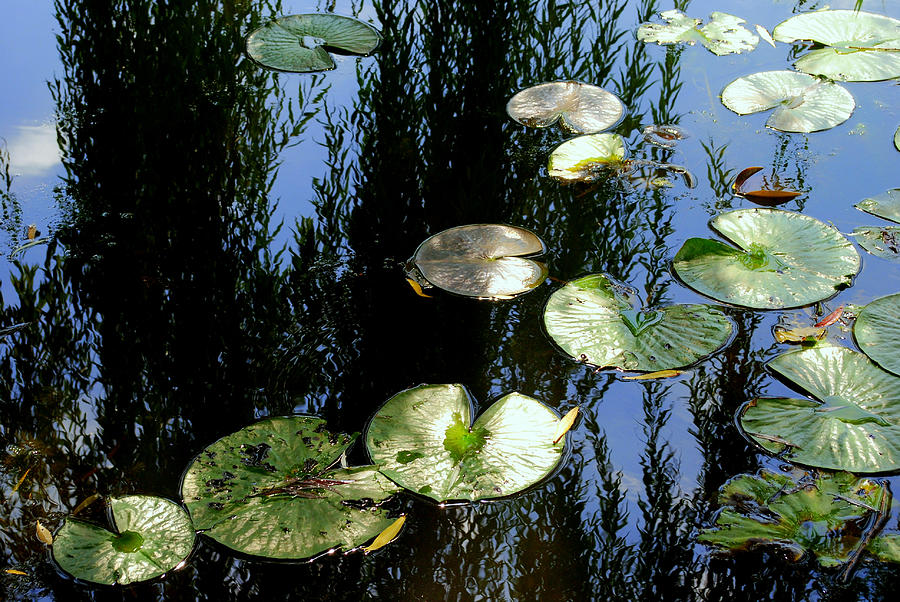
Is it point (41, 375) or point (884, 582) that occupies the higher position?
point (41, 375)

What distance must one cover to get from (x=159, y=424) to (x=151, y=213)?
3.00 feet

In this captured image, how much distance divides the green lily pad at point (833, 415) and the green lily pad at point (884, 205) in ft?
2.40

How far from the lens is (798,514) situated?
1.52 metres

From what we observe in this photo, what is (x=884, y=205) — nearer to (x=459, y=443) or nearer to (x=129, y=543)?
(x=459, y=443)

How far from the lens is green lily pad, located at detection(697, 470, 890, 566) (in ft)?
4.85

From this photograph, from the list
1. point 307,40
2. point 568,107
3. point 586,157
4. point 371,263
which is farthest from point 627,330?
point 307,40

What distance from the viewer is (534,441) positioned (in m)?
1.70

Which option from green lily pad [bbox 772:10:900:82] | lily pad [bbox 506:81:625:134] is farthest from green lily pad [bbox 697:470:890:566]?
green lily pad [bbox 772:10:900:82]

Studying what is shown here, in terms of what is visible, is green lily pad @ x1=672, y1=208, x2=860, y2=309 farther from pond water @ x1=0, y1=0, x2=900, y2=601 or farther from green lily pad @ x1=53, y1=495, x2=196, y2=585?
green lily pad @ x1=53, y1=495, x2=196, y2=585

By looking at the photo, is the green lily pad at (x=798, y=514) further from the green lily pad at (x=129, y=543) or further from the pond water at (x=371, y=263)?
the green lily pad at (x=129, y=543)

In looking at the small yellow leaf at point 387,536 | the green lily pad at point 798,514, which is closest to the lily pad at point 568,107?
the green lily pad at point 798,514

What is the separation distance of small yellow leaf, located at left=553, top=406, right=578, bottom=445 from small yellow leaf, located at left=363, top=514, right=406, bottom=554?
399mm

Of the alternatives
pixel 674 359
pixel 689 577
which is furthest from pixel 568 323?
pixel 689 577

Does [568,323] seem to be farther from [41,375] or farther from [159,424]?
[41,375]
